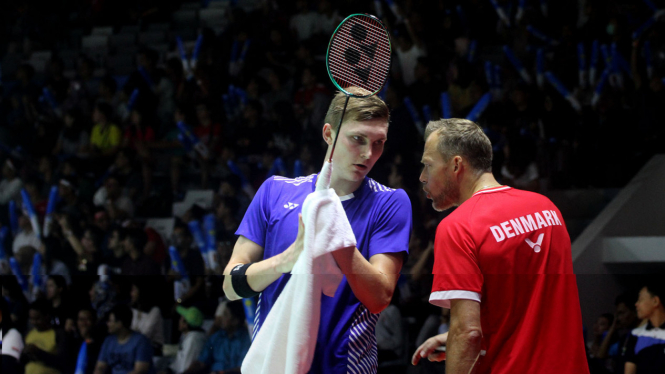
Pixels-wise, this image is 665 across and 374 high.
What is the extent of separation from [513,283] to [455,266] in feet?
0.59

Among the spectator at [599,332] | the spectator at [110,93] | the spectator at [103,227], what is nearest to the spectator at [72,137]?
the spectator at [110,93]

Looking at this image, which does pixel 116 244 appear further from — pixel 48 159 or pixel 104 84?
pixel 104 84

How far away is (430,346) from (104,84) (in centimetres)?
825

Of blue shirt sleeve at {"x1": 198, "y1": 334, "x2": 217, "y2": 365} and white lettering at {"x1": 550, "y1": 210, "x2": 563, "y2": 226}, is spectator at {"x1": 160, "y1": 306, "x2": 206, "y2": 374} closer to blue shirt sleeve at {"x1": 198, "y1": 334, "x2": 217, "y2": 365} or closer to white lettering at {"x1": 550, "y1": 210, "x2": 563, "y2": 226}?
blue shirt sleeve at {"x1": 198, "y1": 334, "x2": 217, "y2": 365}

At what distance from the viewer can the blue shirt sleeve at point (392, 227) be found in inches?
83.9

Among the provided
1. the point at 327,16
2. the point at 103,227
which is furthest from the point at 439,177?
the point at 327,16

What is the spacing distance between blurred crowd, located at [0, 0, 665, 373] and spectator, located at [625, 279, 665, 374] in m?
1.09

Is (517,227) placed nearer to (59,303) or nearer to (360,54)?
(360,54)

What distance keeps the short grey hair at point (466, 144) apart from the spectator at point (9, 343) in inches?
65.4

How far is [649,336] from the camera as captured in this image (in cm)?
253

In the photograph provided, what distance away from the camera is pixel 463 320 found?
199 centimetres

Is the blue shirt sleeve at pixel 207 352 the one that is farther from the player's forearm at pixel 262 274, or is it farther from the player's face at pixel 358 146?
the player's face at pixel 358 146

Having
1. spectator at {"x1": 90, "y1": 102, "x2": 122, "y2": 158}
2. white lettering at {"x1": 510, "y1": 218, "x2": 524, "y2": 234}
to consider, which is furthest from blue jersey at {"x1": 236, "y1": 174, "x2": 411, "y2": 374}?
spectator at {"x1": 90, "y1": 102, "x2": 122, "y2": 158}

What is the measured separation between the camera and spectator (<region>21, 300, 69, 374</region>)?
8.42 ft
